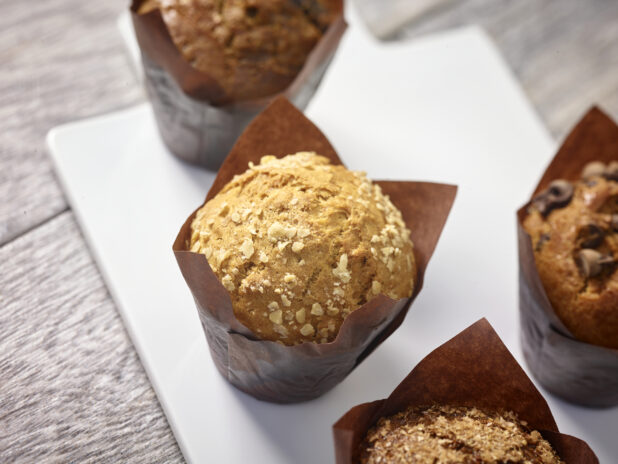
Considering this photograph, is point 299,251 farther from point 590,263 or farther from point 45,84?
point 45,84

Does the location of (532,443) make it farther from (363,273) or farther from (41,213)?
(41,213)

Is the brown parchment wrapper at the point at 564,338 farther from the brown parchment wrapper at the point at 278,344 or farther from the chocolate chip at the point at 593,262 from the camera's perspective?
the brown parchment wrapper at the point at 278,344

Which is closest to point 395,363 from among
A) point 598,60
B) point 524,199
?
point 524,199

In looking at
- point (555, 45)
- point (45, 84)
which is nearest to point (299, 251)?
point (45, 84)

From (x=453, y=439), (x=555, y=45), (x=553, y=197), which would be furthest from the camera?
(x=555, y=45)

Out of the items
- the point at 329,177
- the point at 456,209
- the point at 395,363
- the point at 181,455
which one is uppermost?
A: the point at 329,177

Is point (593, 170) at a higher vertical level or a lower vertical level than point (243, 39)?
higher

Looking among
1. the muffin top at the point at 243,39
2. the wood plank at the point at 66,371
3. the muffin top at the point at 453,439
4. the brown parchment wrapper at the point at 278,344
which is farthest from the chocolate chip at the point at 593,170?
the wood plank at the point at 66,371
